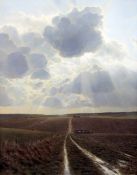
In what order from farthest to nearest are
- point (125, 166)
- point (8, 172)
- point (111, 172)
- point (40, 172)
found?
point (125, 166), point (111, 172), point (40, 172), point (8, 172)

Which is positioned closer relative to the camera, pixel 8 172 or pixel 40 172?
pixel 8 172

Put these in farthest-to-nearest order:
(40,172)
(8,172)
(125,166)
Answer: (125,166) → (40,172) → (8,172)

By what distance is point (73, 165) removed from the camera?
2731 centimetres

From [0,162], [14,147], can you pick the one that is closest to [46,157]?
[14,147]

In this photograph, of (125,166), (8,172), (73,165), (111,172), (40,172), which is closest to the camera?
(8,172)

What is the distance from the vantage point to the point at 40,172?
2338 cm

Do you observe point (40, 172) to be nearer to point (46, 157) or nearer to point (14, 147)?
point (14, 147)

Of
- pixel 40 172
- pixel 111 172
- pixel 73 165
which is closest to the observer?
pixel 40 172

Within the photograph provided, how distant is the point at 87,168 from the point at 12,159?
545 centimetres

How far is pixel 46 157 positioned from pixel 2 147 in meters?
5.80

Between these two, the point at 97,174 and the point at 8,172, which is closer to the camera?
the point at 8,172

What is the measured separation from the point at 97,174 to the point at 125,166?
20.1ft

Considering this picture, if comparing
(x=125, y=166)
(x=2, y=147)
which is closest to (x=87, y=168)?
(x=125, y=166)

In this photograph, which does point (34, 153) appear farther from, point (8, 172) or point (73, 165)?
point (8, 172)
